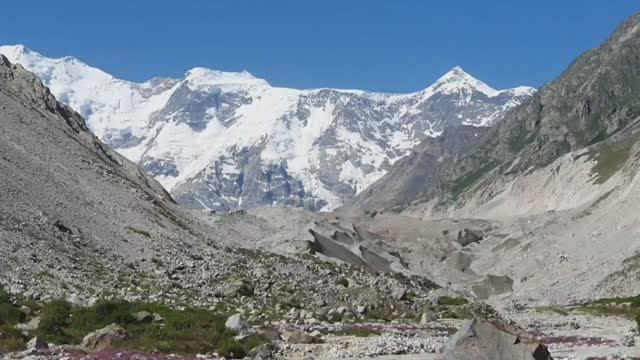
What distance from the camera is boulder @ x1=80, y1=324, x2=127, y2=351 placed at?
36.8 metres

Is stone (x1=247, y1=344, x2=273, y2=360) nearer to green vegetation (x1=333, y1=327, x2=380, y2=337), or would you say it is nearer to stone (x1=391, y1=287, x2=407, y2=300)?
green vegetation (x1=333, y1=327, x2=380, y2=337)

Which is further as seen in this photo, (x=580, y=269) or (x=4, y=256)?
(x=580, y=269)

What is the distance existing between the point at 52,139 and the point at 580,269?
79333 millimetres

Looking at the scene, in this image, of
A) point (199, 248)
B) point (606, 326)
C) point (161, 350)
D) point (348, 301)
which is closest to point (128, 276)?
point (348, 301)

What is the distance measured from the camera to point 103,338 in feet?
123

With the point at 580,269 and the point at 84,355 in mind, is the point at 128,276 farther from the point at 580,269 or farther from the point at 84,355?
the point at 580,269

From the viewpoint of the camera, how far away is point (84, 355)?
114 feet

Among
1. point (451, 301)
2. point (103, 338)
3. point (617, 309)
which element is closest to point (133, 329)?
point (103, 338)

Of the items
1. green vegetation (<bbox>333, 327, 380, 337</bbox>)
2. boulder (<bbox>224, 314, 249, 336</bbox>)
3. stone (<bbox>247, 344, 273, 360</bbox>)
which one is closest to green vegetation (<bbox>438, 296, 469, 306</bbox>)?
green vegetation (<bbox>333, 327, 380, 337</bbox>)

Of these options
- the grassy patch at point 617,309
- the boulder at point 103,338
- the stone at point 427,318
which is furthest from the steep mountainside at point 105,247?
the grassy patch at point 617,309

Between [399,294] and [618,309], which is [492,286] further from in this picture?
[399,294]

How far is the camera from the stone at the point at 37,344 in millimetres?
35344

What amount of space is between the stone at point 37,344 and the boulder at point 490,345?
15.6 metres

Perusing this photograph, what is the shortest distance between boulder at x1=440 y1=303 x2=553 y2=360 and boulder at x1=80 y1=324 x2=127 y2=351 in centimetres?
1420
